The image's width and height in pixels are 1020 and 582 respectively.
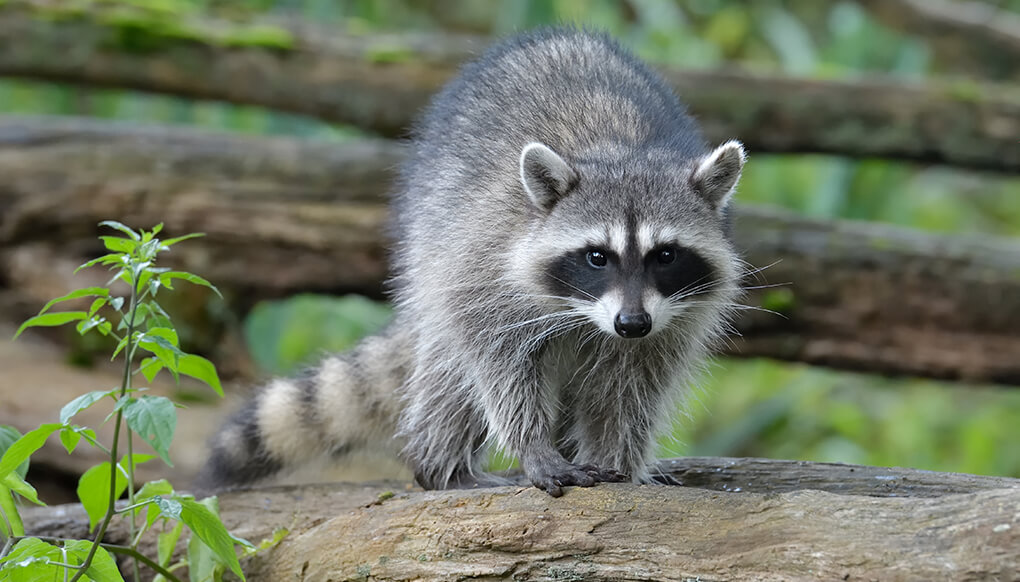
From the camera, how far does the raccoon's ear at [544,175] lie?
2989 mm

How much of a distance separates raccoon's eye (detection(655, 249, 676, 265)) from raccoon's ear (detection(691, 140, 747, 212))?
0.76ft

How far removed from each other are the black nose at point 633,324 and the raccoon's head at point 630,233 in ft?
0.17

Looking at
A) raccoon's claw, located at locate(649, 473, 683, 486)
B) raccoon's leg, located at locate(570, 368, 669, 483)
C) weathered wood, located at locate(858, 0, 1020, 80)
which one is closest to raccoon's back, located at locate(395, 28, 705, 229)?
raccoon's leg, located at locate(570, 368, 669, 483)

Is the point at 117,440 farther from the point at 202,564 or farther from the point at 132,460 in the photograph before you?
the point at 202,564

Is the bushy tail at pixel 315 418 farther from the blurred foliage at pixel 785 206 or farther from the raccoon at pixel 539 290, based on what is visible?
the blurred foliage at pixel 785 206

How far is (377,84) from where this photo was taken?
555cm

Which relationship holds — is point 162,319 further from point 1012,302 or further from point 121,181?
point 1012,302

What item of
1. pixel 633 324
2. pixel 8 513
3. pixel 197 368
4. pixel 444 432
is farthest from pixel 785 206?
pixel 8 513

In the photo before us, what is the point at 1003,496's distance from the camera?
2.12 metres

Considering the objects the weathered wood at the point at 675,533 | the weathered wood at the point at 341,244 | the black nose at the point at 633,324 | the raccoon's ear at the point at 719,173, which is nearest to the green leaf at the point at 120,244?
the weathered wood at the point at 675,533

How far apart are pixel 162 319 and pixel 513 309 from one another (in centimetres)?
102

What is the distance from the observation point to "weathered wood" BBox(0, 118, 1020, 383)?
4984 mm

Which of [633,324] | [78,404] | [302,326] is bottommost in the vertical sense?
[302,326]

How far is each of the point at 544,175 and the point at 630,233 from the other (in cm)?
32
